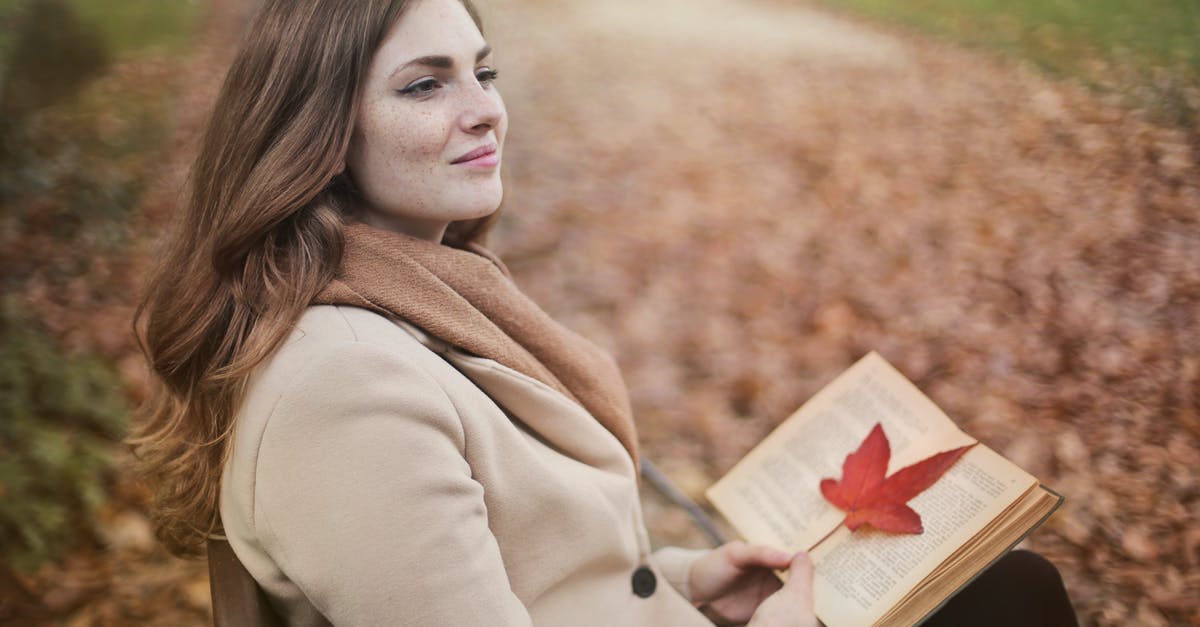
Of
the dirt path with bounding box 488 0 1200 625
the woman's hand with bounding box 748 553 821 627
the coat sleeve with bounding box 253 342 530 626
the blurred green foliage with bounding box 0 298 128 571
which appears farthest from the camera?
the blurred green foliage with bounding box 0 298 128 571

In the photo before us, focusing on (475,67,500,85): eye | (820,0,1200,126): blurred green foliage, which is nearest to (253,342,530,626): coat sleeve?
(475,67,500,85): eye

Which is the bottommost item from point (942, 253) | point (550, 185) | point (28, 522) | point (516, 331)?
point (28, 522)

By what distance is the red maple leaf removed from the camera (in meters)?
1.27

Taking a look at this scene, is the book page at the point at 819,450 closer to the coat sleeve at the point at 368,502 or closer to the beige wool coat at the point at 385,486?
the beige wool coat at the point at 385,486

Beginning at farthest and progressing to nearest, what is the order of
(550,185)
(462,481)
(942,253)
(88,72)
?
(550,185) < (88,72) < (942,253) < (462,481)

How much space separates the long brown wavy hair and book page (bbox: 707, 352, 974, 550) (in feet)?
2.83

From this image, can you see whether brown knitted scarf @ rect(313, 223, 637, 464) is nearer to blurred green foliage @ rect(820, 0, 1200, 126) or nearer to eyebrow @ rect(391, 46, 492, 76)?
eyebrow @ rect(391, 46, 492, 76)

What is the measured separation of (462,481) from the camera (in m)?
0.97

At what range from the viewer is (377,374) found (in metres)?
0.96

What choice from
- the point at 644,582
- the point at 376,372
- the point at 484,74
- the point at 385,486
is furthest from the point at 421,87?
the point at 644,582

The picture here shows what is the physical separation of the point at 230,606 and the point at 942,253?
230 centimetres

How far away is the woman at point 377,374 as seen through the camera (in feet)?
3.08

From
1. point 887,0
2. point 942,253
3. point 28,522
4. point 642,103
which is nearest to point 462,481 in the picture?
point 28,522

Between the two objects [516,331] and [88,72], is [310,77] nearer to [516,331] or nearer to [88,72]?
[516,331]
